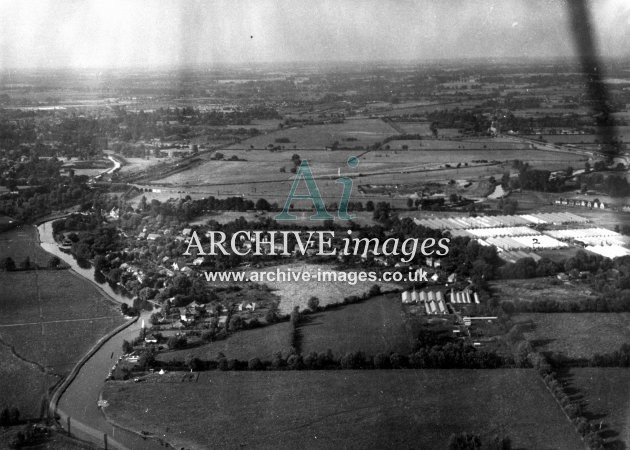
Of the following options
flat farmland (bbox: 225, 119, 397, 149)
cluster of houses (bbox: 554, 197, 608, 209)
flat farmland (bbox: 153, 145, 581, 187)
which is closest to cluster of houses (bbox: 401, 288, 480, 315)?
cluster of houses (bbox: 554, 197, 608, 209)

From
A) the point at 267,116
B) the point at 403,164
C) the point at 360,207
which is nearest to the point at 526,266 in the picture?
the point at 360,207

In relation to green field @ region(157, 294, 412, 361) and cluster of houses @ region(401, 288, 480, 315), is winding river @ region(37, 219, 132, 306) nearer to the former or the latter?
green field @ region(157, 294, 412, 361)

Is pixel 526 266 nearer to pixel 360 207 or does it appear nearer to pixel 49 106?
pixel 360 207

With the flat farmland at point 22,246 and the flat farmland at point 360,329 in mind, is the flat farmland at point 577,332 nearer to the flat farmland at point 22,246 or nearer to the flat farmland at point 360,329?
the flat farmland at point 360,329

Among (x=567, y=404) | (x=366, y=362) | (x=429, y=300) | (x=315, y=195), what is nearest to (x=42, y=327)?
(x=366, y=362)

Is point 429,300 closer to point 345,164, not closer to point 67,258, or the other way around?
point 67,258

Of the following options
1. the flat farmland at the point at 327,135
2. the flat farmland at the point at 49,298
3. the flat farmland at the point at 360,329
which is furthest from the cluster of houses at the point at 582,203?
the flat farmland at the point at 49,298
